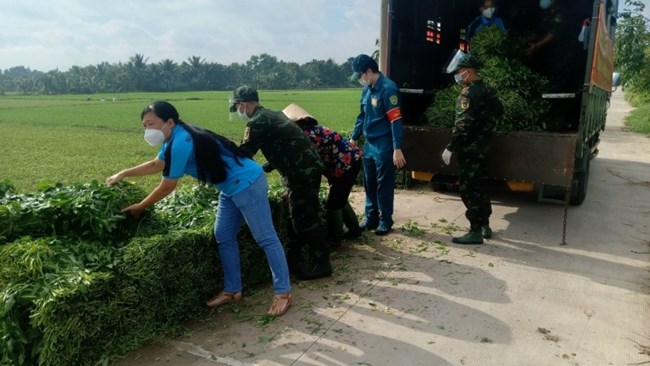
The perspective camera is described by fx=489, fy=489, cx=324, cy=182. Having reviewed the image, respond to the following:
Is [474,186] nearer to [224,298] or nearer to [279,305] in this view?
[279,305]

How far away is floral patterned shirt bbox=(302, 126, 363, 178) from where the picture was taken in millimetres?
4543

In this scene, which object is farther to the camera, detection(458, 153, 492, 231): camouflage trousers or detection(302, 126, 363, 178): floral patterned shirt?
detection(458, 153, 492, 231): camouflage trousers

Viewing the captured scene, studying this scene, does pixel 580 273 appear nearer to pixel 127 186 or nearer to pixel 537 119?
pixel 537 119

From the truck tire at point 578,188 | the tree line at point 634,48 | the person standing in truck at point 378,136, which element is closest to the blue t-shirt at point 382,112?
the person standing in truck at point 378,136

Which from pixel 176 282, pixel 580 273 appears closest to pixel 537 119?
pixel 580 273

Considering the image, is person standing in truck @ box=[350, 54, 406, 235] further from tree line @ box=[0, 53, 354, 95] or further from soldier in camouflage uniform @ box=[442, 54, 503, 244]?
tree line @ box=[0, 53, 354, 95]

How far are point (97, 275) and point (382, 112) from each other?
10.6ft

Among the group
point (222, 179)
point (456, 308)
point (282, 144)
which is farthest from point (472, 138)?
point (222, 179)

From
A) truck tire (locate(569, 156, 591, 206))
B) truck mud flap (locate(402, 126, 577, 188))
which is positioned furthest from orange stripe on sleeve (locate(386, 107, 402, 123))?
truck tire (locate(569, 156, 591, 206))

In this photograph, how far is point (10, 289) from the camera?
8.75 feet

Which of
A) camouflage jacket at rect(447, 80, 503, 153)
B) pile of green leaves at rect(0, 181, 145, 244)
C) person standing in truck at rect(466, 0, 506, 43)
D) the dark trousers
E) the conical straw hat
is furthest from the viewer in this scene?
person standing in truck at rect(466, 0, 506, 43)

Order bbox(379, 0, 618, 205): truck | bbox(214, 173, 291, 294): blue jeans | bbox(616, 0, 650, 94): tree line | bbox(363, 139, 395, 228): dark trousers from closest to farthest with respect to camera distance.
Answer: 1. bbox(214, 173, 291, 294): blue jeans
2. bbox(379, 0, 618, 205): truck
3. bbox(363, 139, 395, 228): dark trousers
4. bbox(616, 0, 650, 94): tree line

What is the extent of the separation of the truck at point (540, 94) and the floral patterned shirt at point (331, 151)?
1360mm

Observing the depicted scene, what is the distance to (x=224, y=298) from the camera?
370cm
